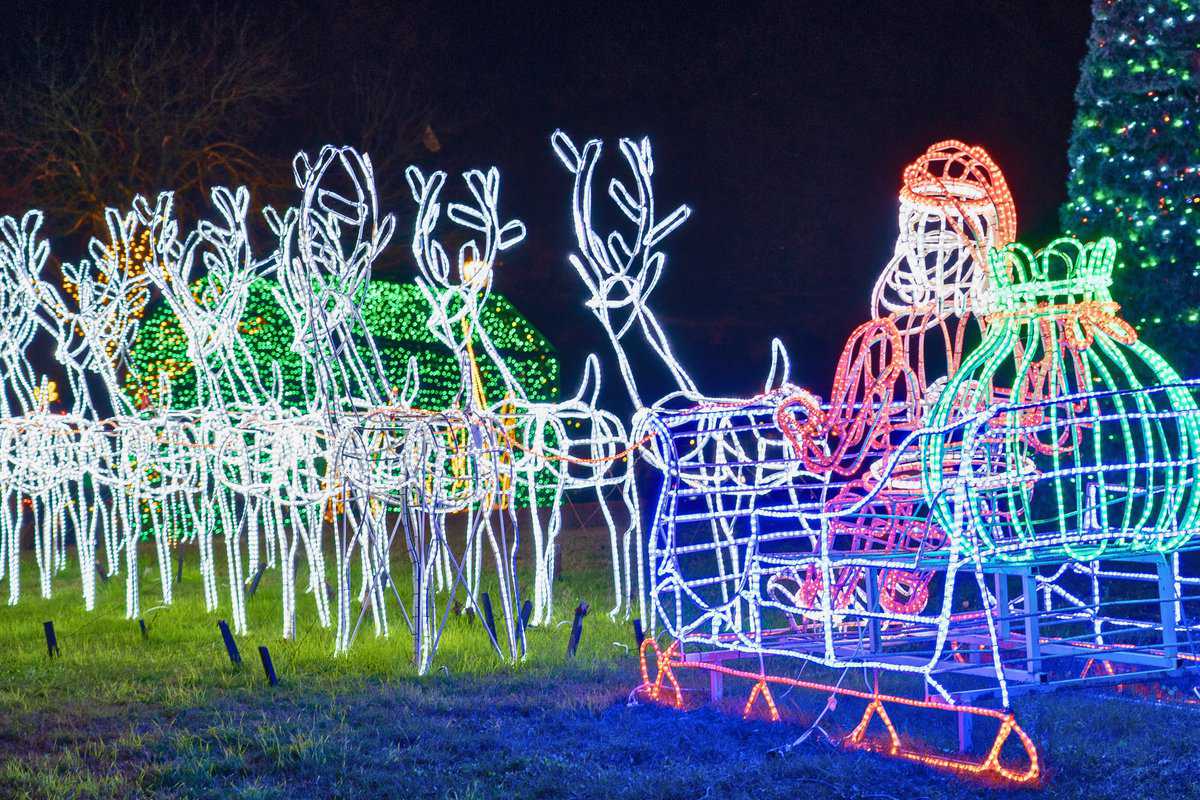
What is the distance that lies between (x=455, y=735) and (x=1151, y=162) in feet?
18.9

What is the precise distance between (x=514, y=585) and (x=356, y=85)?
11.7 m

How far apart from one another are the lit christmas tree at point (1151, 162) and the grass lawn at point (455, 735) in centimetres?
352

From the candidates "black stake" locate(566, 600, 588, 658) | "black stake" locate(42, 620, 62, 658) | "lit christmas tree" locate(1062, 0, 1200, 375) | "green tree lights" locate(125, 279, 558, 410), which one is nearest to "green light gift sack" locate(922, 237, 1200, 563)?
"black stake" locate(566, 600, 588, 658)

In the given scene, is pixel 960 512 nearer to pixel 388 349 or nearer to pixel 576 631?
pixel 576 631

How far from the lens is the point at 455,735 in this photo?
4.89 metres

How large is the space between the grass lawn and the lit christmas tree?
352 centimetres

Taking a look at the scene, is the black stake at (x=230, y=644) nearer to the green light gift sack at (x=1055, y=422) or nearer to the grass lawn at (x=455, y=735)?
the grass lawn at (x=455, y=735)

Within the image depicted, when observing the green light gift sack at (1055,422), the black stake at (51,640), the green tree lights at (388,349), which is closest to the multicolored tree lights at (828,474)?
the green light gift sack at (1055,422)

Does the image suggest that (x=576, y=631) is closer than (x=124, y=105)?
Yes

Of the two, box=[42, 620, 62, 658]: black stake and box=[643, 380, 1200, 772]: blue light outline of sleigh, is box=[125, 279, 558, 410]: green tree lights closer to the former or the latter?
box=[42, 620, 62, 658]: black stake

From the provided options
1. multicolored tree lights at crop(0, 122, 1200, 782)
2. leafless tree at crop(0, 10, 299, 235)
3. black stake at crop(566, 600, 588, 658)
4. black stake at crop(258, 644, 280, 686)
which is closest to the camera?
multicolored tree lights at crop(0, 122, 1200, 782)

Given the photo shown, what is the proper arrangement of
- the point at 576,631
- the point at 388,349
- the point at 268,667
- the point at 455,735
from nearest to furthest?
1. the point at 455,735
2. the point at 268,667
3. the point at 576,631
4. the point at 388,349

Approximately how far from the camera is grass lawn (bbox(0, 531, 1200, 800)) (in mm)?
4078

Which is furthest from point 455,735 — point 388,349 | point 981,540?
point 388,349
